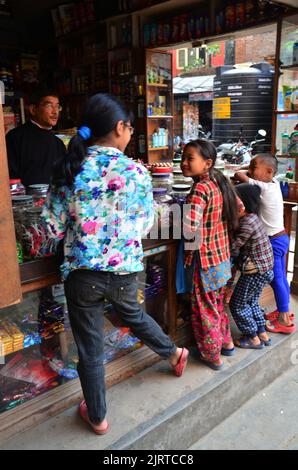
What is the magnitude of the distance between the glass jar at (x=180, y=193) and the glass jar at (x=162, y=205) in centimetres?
5

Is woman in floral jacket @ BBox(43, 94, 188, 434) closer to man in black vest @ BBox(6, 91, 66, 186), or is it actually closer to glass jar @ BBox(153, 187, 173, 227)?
glass jar @ BBox(153, 187, 173, 227)

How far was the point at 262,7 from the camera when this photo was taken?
3676 millimetres

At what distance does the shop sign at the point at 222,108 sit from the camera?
347 inches

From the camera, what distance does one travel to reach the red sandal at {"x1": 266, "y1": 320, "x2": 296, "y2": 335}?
8.66ft

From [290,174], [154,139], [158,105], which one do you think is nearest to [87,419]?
[290,174]

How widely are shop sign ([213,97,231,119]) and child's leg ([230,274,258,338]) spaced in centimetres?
709

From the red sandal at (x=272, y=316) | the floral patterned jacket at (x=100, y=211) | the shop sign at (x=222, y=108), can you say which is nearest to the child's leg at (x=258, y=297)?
the red sandal at (x=272, y=316)

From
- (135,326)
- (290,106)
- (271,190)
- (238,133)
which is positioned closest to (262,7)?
(290,106)

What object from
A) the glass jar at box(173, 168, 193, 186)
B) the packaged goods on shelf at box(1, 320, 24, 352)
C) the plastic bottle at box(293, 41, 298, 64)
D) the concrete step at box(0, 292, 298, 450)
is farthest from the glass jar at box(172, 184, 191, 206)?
the plastic bottle at box(293, 41, 298, 64)

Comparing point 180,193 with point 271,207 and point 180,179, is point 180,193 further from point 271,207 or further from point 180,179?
point 271,207

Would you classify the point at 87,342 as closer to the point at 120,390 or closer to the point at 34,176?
the point at 120,390

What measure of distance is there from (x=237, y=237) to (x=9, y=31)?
4.95 meters

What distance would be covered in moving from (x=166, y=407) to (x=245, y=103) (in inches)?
303

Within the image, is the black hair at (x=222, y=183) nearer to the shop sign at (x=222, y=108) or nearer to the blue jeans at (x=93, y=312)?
the blue jeans at (x=93, y=312)
